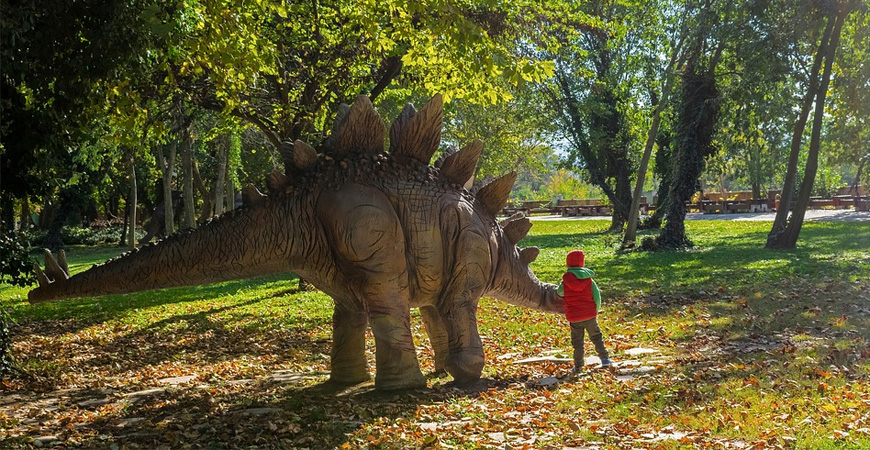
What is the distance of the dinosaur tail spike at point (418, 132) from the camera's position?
7152mm

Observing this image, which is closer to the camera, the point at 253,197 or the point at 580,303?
the point at 253,197

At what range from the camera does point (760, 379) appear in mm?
7113

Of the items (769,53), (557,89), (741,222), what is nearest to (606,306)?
(769,53)

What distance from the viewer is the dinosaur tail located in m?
6.09

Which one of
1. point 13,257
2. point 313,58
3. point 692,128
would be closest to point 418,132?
point 13,257

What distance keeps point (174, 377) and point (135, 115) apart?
11.7ft

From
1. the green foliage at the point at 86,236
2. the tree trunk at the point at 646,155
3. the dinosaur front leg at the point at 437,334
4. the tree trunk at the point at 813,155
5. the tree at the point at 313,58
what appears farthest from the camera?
→ the green foliage at the point at 86,236

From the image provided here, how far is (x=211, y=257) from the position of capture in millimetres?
6387

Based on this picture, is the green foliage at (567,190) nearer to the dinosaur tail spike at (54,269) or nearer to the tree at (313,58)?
the tree at (313,58)

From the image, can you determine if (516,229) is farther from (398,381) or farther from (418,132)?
(398,381)

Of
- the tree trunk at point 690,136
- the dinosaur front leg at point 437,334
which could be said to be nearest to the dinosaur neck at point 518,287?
the dinosaur front leg at point 437,334

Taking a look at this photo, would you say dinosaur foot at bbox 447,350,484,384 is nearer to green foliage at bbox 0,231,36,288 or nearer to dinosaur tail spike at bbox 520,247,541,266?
dinosaur tail spike at bbox 520,247,541,266

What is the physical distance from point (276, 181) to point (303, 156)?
34 cm

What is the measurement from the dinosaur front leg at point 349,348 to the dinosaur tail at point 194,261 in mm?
967
